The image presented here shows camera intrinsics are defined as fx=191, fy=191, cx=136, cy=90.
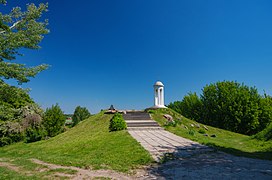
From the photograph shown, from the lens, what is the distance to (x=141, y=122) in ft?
53.8

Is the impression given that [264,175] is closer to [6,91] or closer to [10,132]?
[6,91]

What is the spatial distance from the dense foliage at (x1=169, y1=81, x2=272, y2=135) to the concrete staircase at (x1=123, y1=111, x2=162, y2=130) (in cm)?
1347

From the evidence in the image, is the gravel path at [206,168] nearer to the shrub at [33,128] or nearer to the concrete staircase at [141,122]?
the concrete staircase at [141,122]

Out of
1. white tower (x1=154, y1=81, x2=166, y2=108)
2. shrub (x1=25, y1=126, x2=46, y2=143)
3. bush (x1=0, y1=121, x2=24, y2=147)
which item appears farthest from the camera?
white tower (x1=154, y1=81, x2=166, y2=108)

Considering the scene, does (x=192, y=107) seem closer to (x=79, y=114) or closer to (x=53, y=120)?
(x=79, y=114)

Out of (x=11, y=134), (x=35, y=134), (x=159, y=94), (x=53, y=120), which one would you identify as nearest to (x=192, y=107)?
(x=159, y=94)

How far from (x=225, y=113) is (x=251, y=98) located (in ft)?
13.5

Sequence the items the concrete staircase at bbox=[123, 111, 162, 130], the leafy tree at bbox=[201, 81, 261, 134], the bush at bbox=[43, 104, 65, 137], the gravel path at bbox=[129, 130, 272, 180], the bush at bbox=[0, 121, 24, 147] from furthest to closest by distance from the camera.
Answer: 1. the leafy tree at bbox=[201, 81, 261, 134]
2. the bush at bbox=[0, 121, 24, 147]
3. the bush at bbox=[43, 104, 65, 137]
4. the concrete staircase at bbox=[123, 111, 162, 130]
5. the gravel path at bbox=[129, 130, 272, 180]

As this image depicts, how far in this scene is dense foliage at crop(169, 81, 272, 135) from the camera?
82.4 ft

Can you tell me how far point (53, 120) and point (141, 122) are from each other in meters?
10.6

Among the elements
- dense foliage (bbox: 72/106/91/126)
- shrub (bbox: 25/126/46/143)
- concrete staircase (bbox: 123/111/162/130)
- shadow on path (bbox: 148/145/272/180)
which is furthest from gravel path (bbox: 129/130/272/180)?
dense foliage (bbox: 72/106/91/126)

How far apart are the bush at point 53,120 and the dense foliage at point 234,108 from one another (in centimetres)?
1970

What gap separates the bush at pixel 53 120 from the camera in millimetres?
20375

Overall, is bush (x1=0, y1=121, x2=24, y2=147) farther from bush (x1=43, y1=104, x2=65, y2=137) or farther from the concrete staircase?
the concrete staircase
